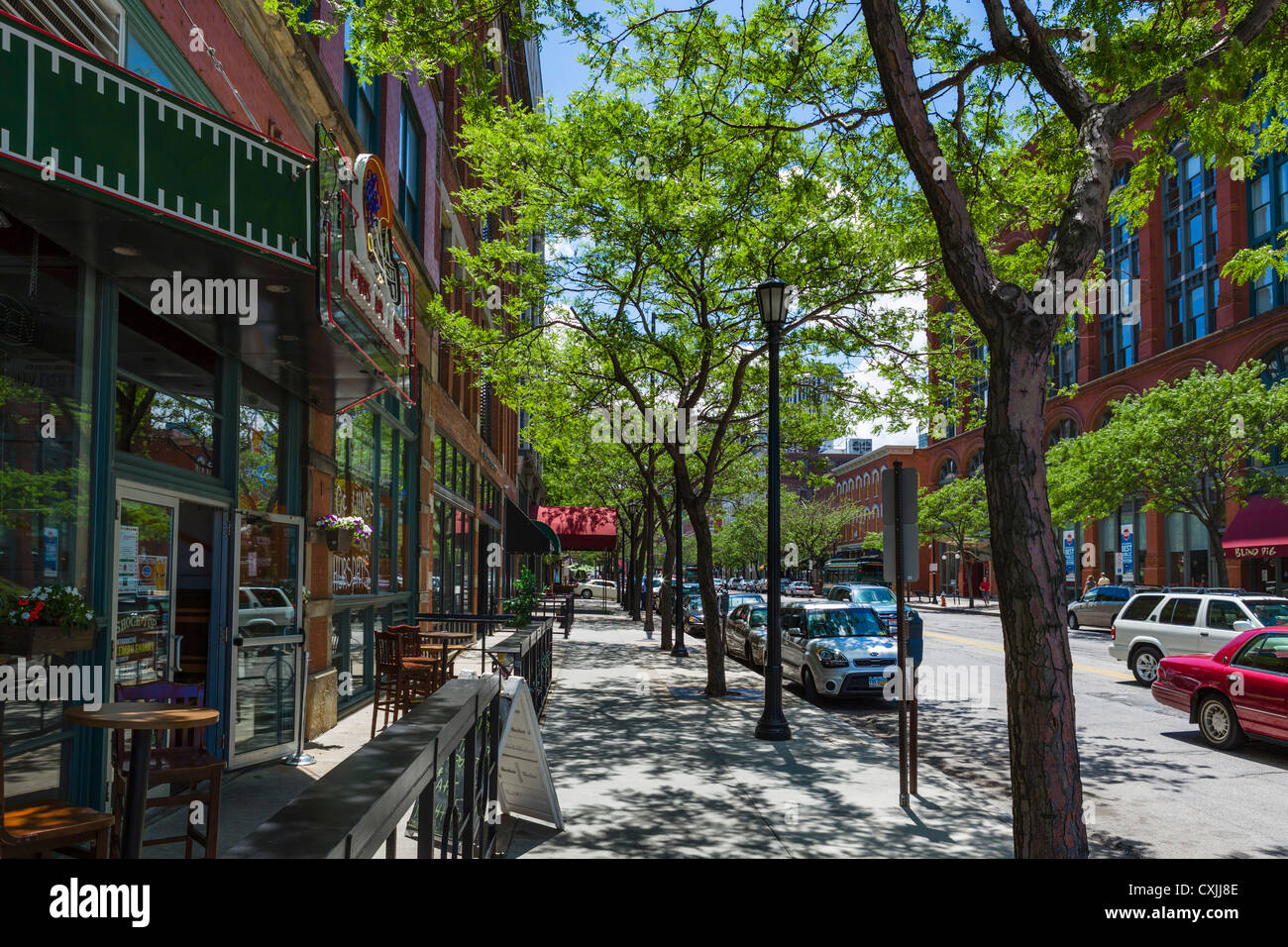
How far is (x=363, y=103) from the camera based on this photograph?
14008 millimetres

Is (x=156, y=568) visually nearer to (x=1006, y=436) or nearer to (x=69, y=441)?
(x=69, y=441)

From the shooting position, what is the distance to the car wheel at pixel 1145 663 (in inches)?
681

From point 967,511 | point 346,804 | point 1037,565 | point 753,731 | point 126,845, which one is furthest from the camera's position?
point 967,511

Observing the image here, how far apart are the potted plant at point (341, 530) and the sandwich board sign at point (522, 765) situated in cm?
477

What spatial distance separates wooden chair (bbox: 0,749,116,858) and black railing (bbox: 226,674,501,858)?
64.3 inches

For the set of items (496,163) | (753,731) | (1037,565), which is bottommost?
(753,731)

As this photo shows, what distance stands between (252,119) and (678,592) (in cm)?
1647

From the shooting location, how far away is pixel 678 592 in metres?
23.4

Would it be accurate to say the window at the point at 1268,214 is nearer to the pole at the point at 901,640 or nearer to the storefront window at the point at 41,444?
the pole at the point at 901,640

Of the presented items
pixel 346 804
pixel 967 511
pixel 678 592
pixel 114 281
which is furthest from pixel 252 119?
pixel 967 511

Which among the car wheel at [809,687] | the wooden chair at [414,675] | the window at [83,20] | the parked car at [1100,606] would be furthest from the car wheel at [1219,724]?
the parked car at [1100,606]

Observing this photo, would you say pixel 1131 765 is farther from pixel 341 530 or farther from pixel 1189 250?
pixel 1189 250

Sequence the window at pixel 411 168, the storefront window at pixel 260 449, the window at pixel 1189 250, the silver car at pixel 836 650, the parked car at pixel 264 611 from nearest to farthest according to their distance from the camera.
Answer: the parked car at pixel 264 611 → the storefront window at pixel 260 449 → the silver car at pixel 836 650 → the window at pixel 411 168 → the window at pixel 1189 250

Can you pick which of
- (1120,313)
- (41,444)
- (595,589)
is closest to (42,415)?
(41,444)
